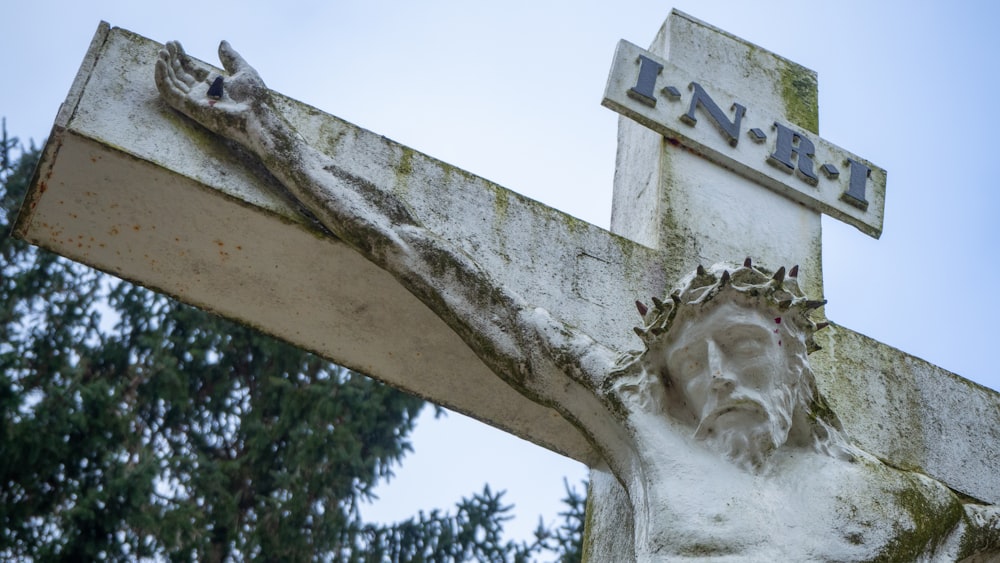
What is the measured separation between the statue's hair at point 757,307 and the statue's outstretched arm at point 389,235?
0.55 feet

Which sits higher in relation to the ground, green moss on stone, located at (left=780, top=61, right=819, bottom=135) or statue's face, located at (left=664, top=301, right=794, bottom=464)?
green moss on stone, located at (left=780, top=61, right=819, bottom=135)

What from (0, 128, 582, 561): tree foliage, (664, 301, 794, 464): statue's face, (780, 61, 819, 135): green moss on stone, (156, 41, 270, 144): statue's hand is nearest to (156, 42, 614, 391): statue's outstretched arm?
(156, 41, 270, 144): statue's hand

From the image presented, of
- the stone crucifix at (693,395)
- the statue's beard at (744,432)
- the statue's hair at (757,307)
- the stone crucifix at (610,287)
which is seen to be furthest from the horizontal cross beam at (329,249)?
the statue's beard at (744,432)

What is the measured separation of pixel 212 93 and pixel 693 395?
5.48ft

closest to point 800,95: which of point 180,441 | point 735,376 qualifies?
point 735,376

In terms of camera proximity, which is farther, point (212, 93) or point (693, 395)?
point (212, 93)

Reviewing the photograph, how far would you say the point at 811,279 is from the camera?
4.71 m

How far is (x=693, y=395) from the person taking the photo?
11.5ft

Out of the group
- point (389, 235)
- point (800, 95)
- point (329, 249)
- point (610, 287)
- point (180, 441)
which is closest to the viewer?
point (389, 235)

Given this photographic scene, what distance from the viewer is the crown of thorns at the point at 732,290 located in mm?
3525

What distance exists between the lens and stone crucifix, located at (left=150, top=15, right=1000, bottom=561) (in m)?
3.30

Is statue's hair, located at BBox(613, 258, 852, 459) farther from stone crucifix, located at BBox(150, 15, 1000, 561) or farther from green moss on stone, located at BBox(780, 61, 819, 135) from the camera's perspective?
green moss on stone, located at BBox(780, 61, 819, 135)

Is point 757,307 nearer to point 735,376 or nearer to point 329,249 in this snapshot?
point 735,376

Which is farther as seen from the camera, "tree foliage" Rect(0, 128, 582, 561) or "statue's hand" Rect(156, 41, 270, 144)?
"tree foliage" Rect(0, 128, 582, 561)
